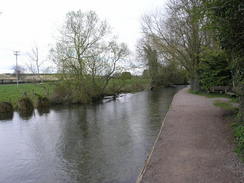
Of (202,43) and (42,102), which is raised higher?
(202,43)

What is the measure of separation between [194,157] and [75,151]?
163 inches

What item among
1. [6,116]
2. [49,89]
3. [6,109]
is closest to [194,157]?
[6,116]

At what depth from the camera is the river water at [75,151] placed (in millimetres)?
5410

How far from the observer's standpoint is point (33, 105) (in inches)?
687

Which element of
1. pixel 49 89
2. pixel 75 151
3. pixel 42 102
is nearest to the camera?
pixel 75 151

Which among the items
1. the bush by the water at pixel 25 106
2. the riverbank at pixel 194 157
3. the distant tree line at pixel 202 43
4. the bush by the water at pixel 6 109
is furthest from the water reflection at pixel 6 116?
the distant tree line at pixel 202 43

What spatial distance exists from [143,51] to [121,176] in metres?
33.3

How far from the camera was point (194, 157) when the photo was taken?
496cm

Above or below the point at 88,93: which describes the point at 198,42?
above

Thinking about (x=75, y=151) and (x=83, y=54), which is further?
(x=83, y=54)

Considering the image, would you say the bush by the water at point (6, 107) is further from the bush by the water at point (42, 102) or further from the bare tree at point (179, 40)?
the bare tree at point (179, 40)

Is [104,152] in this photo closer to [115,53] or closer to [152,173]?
[152,173]

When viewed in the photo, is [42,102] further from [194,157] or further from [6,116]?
[194,157]

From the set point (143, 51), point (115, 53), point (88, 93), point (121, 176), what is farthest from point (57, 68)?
point (143, 51)
